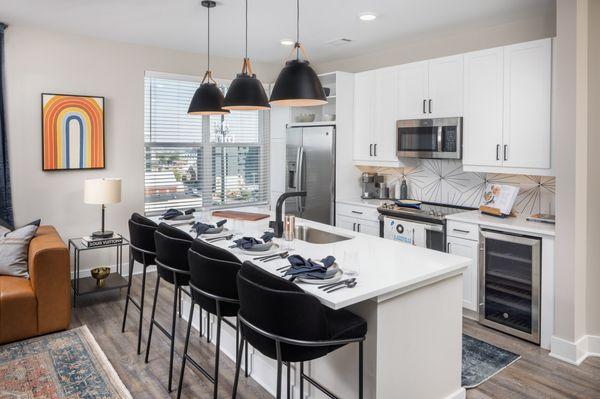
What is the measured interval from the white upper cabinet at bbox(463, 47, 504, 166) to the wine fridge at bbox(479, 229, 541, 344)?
76 centimetres

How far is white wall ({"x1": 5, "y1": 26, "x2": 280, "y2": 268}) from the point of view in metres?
4.50

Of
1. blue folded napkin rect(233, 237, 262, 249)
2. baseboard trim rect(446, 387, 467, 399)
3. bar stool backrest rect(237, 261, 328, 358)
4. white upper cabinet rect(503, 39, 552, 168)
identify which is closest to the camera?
bar stool backrest rect(237, 261, 328, 358)

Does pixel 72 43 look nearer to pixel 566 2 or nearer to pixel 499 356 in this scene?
pixel 566 2

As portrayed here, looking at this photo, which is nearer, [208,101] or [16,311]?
[16,311]

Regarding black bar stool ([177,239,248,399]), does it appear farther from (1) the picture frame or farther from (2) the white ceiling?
(1) the picture frame

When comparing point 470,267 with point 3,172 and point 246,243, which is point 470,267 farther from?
point 3,172

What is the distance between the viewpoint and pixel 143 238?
3305mm

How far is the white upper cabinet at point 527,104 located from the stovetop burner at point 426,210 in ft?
2.43

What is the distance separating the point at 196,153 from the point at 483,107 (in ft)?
11.5

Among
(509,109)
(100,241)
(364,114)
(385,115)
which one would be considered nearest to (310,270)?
(509,109)

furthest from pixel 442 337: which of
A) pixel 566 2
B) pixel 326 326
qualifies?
pixel 566 2

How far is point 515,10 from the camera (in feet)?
12.7

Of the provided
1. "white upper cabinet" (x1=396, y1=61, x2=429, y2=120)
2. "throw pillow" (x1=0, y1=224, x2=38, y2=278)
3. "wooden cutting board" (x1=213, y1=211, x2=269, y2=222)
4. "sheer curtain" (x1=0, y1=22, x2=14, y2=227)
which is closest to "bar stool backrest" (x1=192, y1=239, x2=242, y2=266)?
"wooden cutting board" (x1=213, y1=211, x2=269, y2=222)

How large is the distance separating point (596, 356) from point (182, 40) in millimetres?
4821
